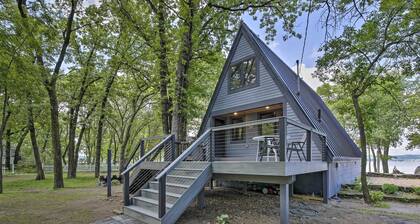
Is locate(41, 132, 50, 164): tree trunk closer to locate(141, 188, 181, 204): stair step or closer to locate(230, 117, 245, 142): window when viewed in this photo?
locate(230, 117, 245, 142): window

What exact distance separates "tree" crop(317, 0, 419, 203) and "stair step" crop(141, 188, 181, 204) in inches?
274

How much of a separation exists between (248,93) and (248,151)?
2.66 m

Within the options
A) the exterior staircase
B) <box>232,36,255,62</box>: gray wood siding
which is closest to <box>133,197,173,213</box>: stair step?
the exterior staircase

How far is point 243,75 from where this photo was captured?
1092 cm

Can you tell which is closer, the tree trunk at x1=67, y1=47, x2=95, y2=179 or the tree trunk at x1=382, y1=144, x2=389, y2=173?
the tree trunk at x1=67, y1=47, x2=95, y2=179

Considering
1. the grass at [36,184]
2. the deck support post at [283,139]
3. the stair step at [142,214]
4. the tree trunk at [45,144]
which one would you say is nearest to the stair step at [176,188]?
the stair step at [142,214]

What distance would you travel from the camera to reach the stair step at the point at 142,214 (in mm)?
5309

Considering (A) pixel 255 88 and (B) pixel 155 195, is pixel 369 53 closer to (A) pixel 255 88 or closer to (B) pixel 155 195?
(A) pixel 255 88

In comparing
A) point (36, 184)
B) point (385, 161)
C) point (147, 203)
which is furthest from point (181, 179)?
point (385, 161)

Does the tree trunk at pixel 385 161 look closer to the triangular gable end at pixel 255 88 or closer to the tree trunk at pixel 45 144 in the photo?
the triangular gable end at pixel 255 88

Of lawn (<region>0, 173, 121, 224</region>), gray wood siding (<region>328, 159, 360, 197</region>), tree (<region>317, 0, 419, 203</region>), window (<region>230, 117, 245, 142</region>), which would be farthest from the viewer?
window (<region>230, 117, 245, 142</region>)

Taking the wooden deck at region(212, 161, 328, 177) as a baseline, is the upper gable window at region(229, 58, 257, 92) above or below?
above

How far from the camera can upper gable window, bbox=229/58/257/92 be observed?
10516 mm

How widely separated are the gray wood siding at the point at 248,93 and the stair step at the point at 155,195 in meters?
5.84
